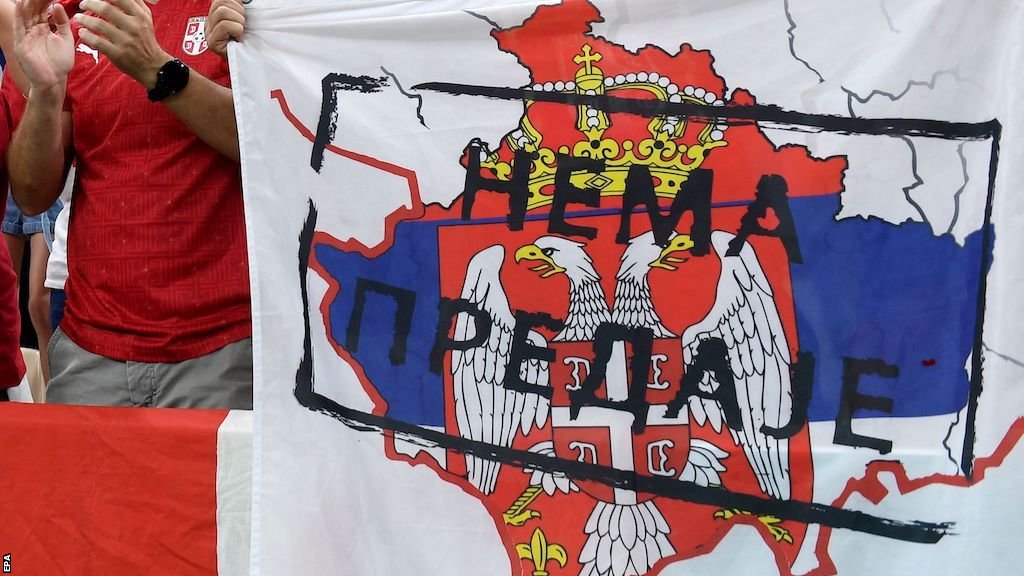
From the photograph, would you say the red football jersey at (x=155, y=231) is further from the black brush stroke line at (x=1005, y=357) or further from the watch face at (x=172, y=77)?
the black brush stroke line at (x=1005, y=357)

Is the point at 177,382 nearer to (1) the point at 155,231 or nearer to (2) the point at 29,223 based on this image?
(1) the point at 155,231

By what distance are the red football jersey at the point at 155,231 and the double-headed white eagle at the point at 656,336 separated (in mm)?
591

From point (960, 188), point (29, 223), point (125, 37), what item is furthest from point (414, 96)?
point (29, 223)

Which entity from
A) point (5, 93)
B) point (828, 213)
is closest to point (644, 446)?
point (828, 213)

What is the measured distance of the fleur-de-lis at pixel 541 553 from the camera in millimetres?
1756

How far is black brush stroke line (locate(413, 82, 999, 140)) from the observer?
5.43 feet

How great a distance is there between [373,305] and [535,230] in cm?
34

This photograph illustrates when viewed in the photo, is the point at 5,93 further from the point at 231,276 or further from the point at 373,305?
the point at 373,305

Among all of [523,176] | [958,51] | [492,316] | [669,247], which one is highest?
[958,51]

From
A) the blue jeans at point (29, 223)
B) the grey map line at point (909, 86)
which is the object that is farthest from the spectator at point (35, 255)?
the grey map line at point (909, 86)

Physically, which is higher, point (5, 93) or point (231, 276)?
point (5, 93)

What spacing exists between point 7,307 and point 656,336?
63.6 inches

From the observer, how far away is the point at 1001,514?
158cm

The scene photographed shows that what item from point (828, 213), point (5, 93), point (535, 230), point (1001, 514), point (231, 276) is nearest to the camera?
point (1001, 514)
